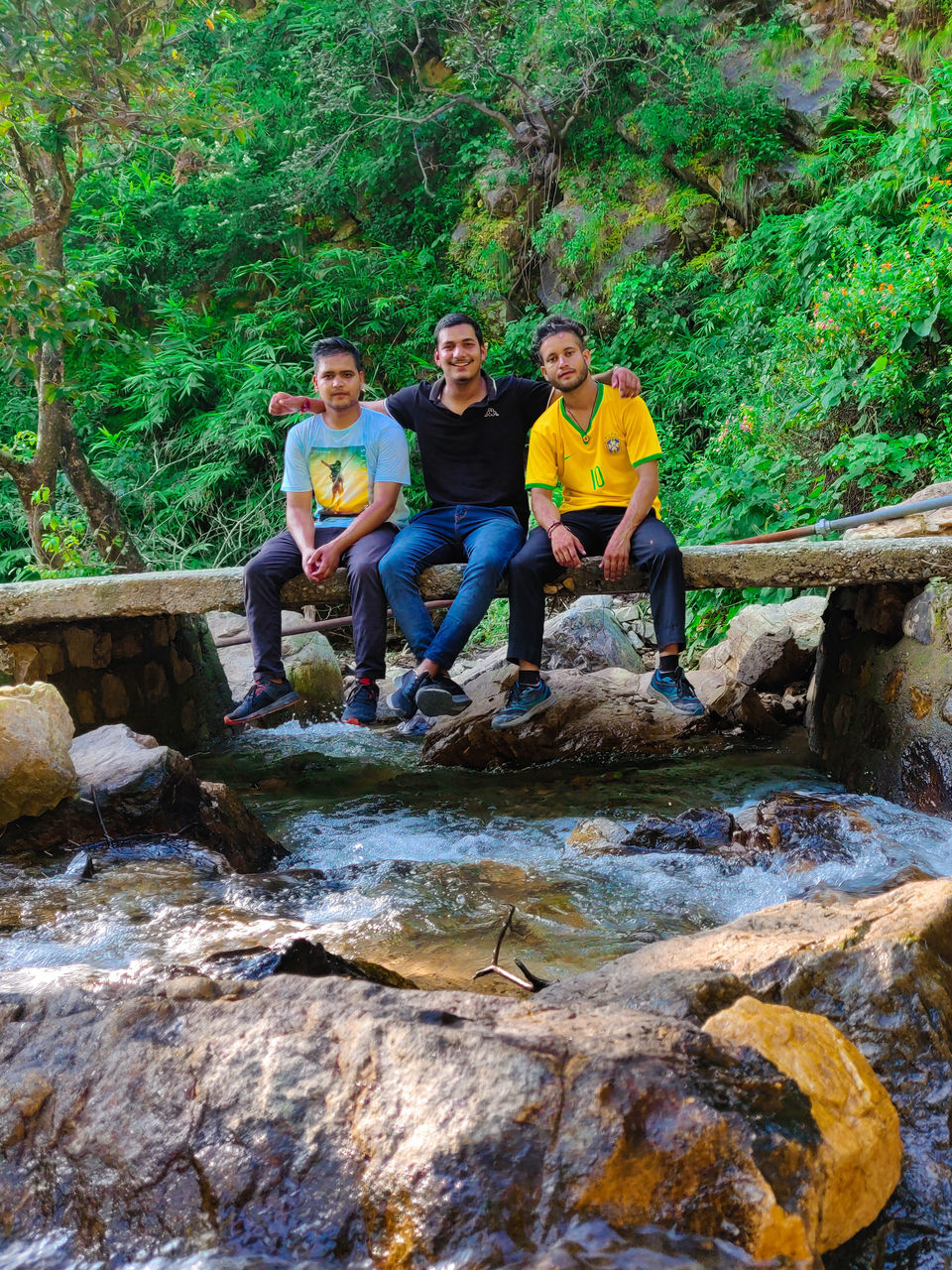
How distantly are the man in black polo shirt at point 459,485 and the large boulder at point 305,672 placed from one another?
2.24 metres

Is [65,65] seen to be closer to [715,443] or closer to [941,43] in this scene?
[715,443]

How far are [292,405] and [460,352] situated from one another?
814 mm

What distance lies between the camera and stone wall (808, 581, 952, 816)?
4023mm

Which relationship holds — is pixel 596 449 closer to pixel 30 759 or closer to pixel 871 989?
pixel 30 759

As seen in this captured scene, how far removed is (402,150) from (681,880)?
1166 centimetres

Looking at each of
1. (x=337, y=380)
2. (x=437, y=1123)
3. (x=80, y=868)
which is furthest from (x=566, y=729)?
(x=437, y=1123)

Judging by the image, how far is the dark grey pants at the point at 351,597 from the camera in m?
4.22

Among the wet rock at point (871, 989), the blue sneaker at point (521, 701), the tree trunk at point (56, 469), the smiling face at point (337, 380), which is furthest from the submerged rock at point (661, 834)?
the tree trunk at point (56, 469)

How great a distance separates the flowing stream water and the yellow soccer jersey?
1.40 meters

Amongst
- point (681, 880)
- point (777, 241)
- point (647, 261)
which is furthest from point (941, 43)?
point (681, 880)

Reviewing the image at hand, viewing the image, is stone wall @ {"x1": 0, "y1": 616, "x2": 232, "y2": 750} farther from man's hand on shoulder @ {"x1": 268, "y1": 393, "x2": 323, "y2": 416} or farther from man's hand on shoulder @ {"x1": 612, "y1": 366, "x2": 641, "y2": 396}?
man's hand on shoulder @ {"x1": 612, "y1": 366, "x2": 641, "y2": 396}

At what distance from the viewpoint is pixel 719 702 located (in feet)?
18.9

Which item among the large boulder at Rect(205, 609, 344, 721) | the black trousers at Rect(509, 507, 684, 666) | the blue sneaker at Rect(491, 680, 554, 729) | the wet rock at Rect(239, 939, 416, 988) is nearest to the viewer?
the wet rock at Rect(239, 939, 416, 988)

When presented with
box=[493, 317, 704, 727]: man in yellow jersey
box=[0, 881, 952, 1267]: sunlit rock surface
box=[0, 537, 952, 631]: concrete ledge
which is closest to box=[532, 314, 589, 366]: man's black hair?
box=[493, 317, 704, 727]: man in yellow jersey
